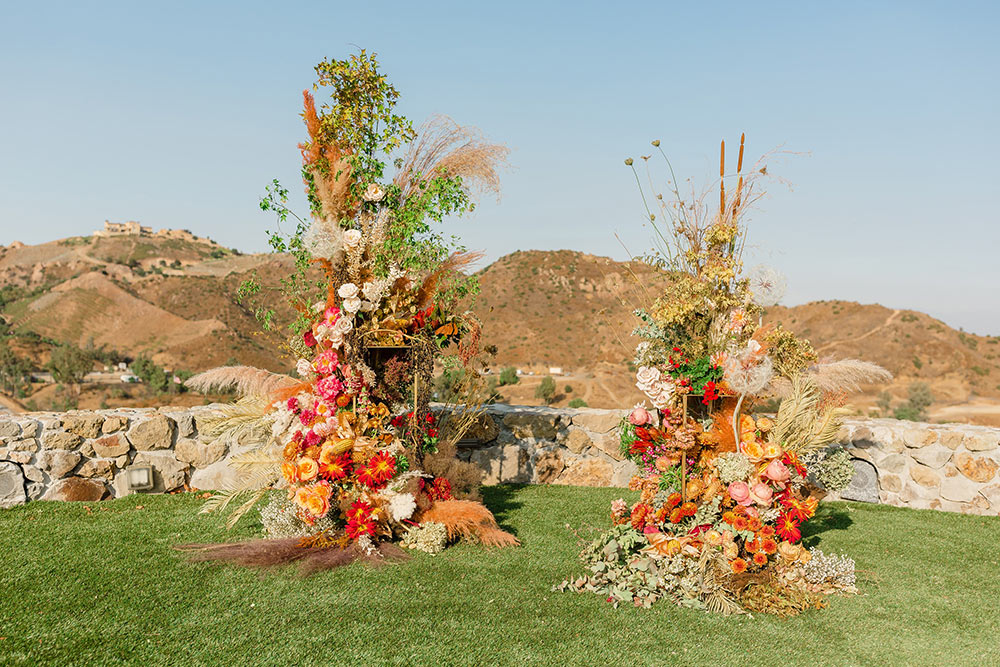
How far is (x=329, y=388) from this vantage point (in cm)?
476

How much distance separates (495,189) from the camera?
18.6ft

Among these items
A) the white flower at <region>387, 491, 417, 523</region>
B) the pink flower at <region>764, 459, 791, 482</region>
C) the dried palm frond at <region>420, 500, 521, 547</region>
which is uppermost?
the pink flower at <region>764, 459, 791, 482</region>

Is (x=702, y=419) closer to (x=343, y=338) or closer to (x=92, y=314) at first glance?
(x=343, y=338)

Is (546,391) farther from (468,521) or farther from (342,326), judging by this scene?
(342,326)

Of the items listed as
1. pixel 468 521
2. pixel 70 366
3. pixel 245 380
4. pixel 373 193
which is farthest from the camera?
pixel 70 366

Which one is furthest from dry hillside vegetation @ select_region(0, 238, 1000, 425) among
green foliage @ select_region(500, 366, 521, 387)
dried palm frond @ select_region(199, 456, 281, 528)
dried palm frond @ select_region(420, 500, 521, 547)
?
dried palm frond @ select_region(420, 500, 521, 547)

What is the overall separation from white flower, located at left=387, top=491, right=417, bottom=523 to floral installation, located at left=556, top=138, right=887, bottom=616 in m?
1.26

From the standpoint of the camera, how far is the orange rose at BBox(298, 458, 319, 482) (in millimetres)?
4566

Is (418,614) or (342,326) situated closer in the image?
(418,614)

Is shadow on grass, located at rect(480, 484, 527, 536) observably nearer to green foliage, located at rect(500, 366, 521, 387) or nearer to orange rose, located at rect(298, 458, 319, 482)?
orange rose, located at rect(298, 458, 319, 482)

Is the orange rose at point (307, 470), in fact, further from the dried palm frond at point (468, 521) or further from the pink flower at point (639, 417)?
the pink flower at point (639, 417)

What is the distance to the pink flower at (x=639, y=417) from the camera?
14.6 feet

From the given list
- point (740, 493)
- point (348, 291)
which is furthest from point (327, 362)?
point (740, 493)

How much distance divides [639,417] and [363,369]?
206 centimetres
